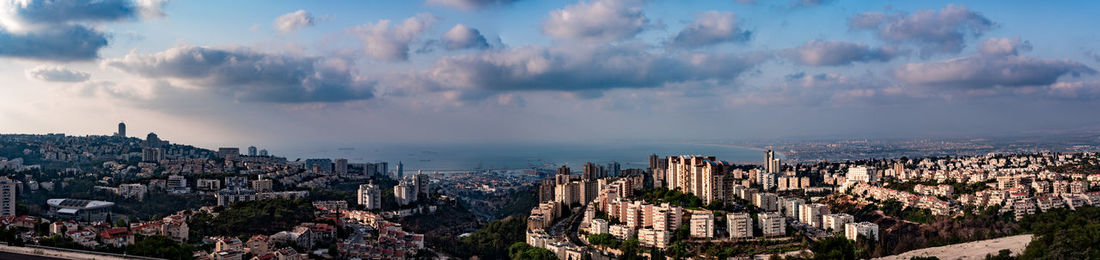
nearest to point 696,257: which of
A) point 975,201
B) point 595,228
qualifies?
point 595,228

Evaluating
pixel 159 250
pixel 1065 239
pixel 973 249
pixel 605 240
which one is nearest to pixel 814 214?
pixel 973 249

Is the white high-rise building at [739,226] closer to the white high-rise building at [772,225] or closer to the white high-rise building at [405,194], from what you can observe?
the white high-rise building at [772,225]

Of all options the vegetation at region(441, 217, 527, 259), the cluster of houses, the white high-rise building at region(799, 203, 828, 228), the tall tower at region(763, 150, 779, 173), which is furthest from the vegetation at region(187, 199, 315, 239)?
the tall tower at region(763, 150, 779, 173)

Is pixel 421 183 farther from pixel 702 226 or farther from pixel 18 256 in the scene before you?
pixel 18 256

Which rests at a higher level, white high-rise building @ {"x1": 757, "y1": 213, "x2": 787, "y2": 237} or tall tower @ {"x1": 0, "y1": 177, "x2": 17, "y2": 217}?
tall tower @ {"x1": 0, "y1": 177, "x2": 17, "y2": 217}

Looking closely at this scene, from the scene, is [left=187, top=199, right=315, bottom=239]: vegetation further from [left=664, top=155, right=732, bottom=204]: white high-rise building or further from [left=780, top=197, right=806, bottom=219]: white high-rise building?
[left=780, top=197, right=806, bottom=219]: white high-rise building

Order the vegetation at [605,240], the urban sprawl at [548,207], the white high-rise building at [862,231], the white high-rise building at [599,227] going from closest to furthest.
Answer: the urban sprawl at [548,207], the vegetation at [605,240], the white high-rise building at [862,231], the white high-rise building at [599,227]

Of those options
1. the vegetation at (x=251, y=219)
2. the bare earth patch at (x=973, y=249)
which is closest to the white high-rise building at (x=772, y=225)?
the bare earth patch at (x=973, y=249)
